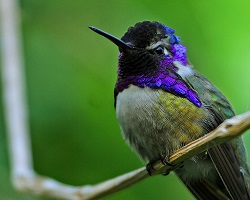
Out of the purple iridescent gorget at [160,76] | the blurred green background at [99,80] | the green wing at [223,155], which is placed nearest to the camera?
the green wing at [223,155]

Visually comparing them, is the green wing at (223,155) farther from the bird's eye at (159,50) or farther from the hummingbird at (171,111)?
the bird's eye at (159,50)

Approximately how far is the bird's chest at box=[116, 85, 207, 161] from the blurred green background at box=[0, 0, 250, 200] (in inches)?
18.8

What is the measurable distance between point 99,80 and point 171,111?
111 centimetres

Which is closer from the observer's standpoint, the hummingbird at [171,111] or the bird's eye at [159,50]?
the hummingbird at [171,111]

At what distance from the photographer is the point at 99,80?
5.09 metres

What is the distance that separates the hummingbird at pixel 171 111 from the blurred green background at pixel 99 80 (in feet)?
1.07

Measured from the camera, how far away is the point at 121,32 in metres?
5.27

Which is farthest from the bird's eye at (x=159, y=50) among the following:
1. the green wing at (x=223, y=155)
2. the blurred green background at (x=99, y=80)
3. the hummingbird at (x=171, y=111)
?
the blurred green background at (x=99, y=80)

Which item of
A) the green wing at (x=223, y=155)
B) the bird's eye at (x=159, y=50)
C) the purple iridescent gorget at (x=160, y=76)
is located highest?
the bird's eye at (x=159, y=50)

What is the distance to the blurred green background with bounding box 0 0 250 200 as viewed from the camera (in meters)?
4.77

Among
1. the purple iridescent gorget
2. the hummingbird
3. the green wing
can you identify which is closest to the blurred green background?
the green wing

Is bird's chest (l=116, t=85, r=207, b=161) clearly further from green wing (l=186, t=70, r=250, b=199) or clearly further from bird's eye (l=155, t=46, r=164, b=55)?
bird's eye (l=155, t=46, r=164, b=55)

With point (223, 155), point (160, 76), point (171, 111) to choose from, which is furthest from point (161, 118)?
point (223, 155)

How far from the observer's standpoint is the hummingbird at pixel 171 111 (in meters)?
4.09
